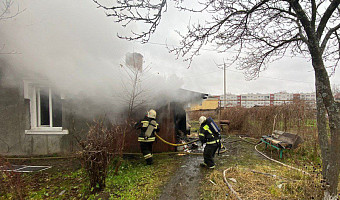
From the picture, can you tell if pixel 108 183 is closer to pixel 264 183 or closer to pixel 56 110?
pixel 264 183

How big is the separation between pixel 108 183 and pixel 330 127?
4.54 metres

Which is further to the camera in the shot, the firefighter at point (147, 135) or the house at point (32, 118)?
the house at point (32, 118)

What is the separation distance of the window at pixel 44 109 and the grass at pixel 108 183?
6.12 feet

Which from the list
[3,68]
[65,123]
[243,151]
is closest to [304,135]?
[243,151]

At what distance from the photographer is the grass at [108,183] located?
334 cm

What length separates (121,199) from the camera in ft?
10.4

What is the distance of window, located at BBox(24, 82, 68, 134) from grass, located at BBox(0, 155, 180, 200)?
1.87m

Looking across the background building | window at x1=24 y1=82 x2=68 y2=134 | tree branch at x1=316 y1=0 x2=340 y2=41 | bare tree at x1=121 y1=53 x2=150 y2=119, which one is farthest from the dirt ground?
the background building

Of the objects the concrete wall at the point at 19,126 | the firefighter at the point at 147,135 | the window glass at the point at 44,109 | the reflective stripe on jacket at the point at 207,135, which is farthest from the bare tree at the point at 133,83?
the window glass at the point at 44,109

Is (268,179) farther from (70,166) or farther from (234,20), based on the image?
(70,166)

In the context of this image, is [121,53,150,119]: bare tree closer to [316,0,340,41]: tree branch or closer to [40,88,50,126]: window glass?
[40,88,50,126]: window glass

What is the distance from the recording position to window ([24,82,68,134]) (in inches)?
232

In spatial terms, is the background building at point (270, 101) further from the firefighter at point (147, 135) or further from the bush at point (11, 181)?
the bush at point (11, 181)

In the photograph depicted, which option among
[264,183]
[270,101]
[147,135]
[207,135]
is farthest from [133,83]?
[270,101]
